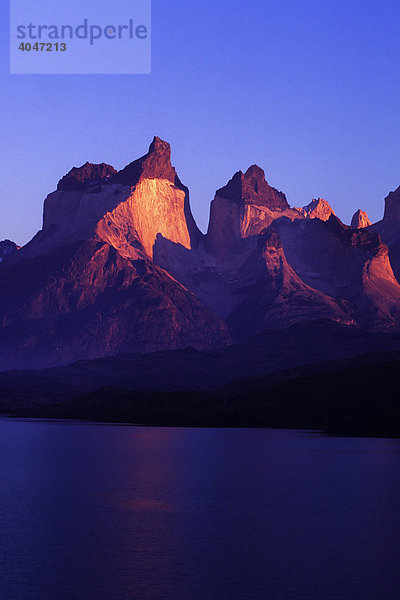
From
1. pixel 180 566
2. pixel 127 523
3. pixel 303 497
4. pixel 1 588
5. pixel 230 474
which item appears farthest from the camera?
pixel 230 474

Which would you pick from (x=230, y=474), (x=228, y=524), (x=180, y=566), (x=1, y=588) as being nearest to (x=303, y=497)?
(x=228, y=524)

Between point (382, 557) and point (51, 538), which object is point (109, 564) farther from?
point (382, 557)

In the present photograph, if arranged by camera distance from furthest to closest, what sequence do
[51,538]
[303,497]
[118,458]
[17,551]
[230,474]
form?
[118,458]
[230,474]
[303,497]
[51,538]
[17,551]

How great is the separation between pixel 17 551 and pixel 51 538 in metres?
5.66

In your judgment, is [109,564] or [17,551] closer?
[109,564]

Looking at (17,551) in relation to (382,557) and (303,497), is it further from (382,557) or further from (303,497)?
(303,497)

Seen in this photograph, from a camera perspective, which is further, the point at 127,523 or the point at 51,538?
the point at 127,523

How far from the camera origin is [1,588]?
48000 millimetres

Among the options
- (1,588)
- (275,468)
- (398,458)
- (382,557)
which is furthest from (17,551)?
(398,458)

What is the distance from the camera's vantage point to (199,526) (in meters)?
70.4

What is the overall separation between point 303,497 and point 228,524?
671 inches

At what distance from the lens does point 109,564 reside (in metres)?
54.4

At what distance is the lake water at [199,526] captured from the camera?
4938cm

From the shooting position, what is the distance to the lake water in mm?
49375
